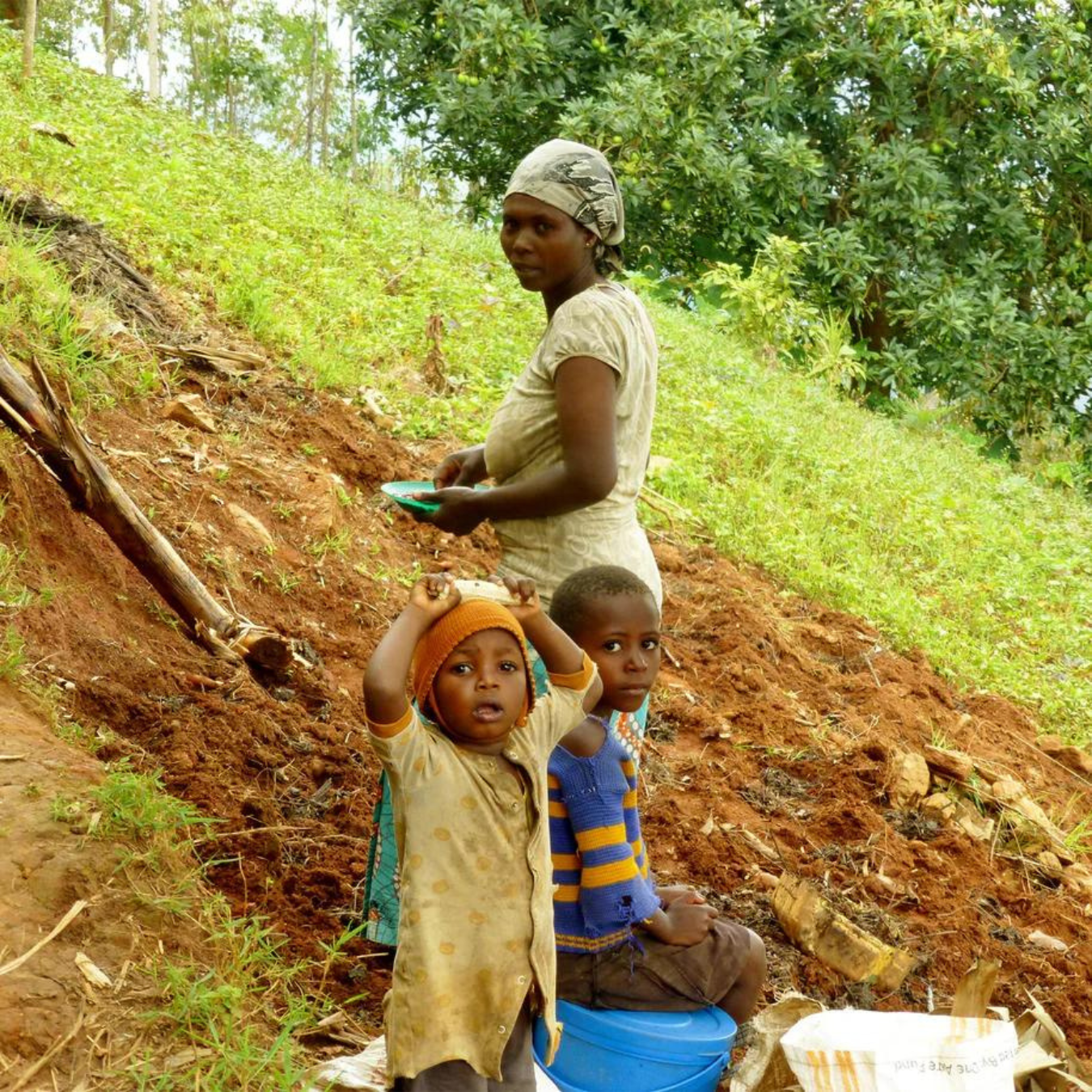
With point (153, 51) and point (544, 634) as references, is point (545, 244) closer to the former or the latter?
point (544, 634)

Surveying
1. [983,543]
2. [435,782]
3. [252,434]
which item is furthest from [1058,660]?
[435,782]

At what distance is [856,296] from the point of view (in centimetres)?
1184

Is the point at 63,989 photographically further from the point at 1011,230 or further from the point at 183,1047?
the point at 1011,230

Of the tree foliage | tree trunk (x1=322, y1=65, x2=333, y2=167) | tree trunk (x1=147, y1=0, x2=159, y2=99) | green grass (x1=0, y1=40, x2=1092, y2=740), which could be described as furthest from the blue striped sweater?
tree trunk (x1=322, y1=65, x2=333, y2=167)

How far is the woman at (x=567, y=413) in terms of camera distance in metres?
2.53

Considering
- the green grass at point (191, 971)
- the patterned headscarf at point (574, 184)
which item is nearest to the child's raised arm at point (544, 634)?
the patterned headscarf at point (574, 184)

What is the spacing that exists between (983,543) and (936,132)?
216 inches

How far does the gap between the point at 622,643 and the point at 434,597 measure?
53cm

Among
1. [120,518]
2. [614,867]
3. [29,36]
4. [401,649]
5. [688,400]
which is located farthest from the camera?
[29,36]

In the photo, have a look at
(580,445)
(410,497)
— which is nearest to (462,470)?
(410,497)

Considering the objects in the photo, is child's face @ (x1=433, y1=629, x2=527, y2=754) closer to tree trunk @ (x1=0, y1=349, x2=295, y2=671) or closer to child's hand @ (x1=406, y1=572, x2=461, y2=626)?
child's hand @ (x1=406, y1=572, x2=461, y2=626)

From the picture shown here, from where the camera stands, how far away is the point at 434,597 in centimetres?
214

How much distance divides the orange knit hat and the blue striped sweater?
333 mm

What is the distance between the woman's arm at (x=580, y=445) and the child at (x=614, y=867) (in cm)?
16
